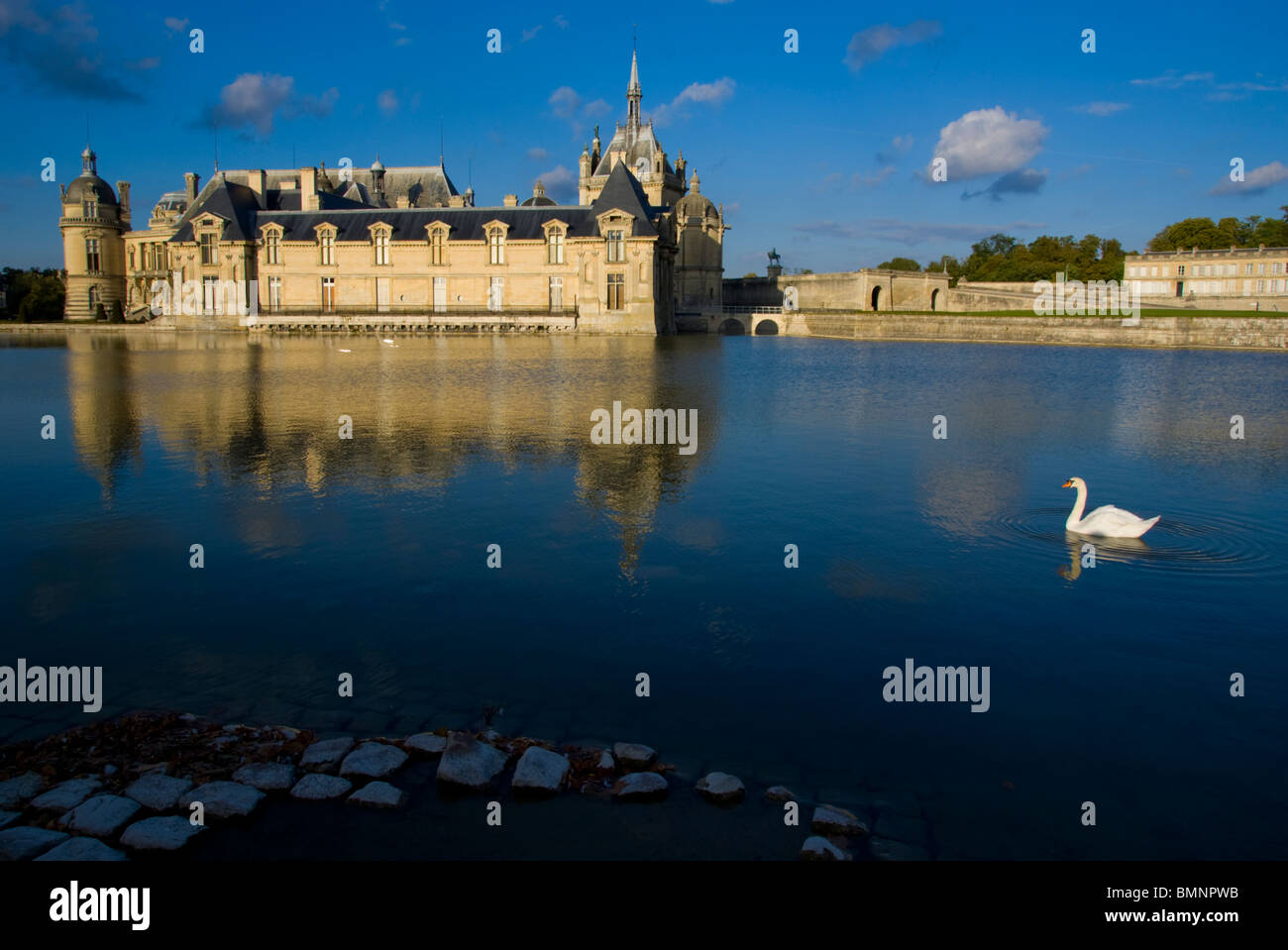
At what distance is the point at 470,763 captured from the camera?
20.9 feet

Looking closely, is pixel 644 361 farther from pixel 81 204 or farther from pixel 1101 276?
pixel 1101 276

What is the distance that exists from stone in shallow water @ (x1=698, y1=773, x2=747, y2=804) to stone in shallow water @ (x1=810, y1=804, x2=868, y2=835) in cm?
52

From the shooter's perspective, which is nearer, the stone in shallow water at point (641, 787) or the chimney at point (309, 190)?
the stone in shallow water at point (641, 787)

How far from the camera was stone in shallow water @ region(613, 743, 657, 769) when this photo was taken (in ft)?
21.4

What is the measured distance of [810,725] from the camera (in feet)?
23.4

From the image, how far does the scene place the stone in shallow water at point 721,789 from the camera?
20.0ft

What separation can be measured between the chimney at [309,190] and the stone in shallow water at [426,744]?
247ft

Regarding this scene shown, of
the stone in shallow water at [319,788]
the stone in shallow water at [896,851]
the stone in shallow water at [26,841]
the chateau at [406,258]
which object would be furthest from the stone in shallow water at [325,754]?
the chateau at [406,258]

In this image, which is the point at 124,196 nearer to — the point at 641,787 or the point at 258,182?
the point at 258,182

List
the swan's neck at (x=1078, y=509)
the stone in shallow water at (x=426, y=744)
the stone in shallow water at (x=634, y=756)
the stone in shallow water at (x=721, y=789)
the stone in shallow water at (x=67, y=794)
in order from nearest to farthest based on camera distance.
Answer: the stone in shallow water at (x=67, y=794) < the stone in shallow water at (x=721, y=789) < the stone in shallow water at (x=634, y=756) < the stone in shallow water at (x=426, y=744) < the swan's neck at (x=1078, y=509)

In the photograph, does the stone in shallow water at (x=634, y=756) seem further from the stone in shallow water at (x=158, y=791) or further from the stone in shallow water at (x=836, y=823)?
the stone in shallow water at (x=158, y=791)

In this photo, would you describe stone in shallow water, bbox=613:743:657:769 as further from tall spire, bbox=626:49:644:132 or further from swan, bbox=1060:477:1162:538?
tall spire, bbox=626:49:644:132

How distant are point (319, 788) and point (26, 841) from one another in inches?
63.8
